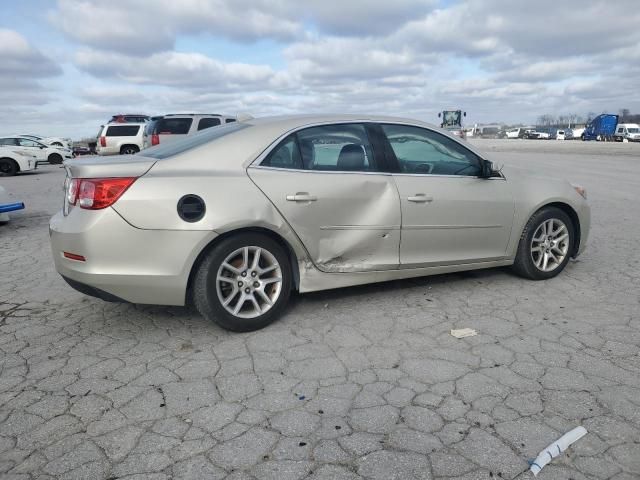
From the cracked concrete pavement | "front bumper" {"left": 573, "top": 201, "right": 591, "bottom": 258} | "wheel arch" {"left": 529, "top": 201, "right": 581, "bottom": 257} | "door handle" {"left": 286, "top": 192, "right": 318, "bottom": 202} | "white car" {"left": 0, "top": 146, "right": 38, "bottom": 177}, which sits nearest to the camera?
the cracked concrete pavement

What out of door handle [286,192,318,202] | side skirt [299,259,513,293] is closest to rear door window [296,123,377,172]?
door handle [286,192,318,202]

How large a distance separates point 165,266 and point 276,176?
1009 millimetres

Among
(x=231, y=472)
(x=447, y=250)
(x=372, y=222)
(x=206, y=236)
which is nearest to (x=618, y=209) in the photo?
(x=447, y=250)

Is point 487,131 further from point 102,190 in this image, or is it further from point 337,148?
point 102,190

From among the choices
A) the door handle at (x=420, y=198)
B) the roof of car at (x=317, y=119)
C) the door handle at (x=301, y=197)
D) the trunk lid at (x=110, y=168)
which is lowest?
the door handle at (x=420, y=198)

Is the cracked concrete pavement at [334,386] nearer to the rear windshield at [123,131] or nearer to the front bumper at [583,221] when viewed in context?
the front bumper at [583,221]

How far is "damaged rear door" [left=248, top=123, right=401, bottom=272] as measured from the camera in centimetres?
388

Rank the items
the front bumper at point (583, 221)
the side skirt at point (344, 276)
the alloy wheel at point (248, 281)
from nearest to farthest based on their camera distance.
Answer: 1. the alloy wheel at point (248, 281)
2. the side skirt at point (344, 276)
3. the front bumper at point (583, 221)

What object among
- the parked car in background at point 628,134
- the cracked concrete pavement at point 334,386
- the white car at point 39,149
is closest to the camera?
the cracked concrete pavement at point 334,386

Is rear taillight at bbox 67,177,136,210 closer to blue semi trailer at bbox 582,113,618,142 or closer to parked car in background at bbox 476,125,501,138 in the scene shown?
blue semi trailer at bbox 582,113,618,142

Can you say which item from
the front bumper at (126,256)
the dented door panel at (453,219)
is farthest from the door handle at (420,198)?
the front bumper at (126,256)

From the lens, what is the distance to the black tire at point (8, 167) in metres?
19.0

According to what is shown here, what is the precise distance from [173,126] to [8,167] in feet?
22.1

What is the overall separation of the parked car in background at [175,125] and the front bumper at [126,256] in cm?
1424
